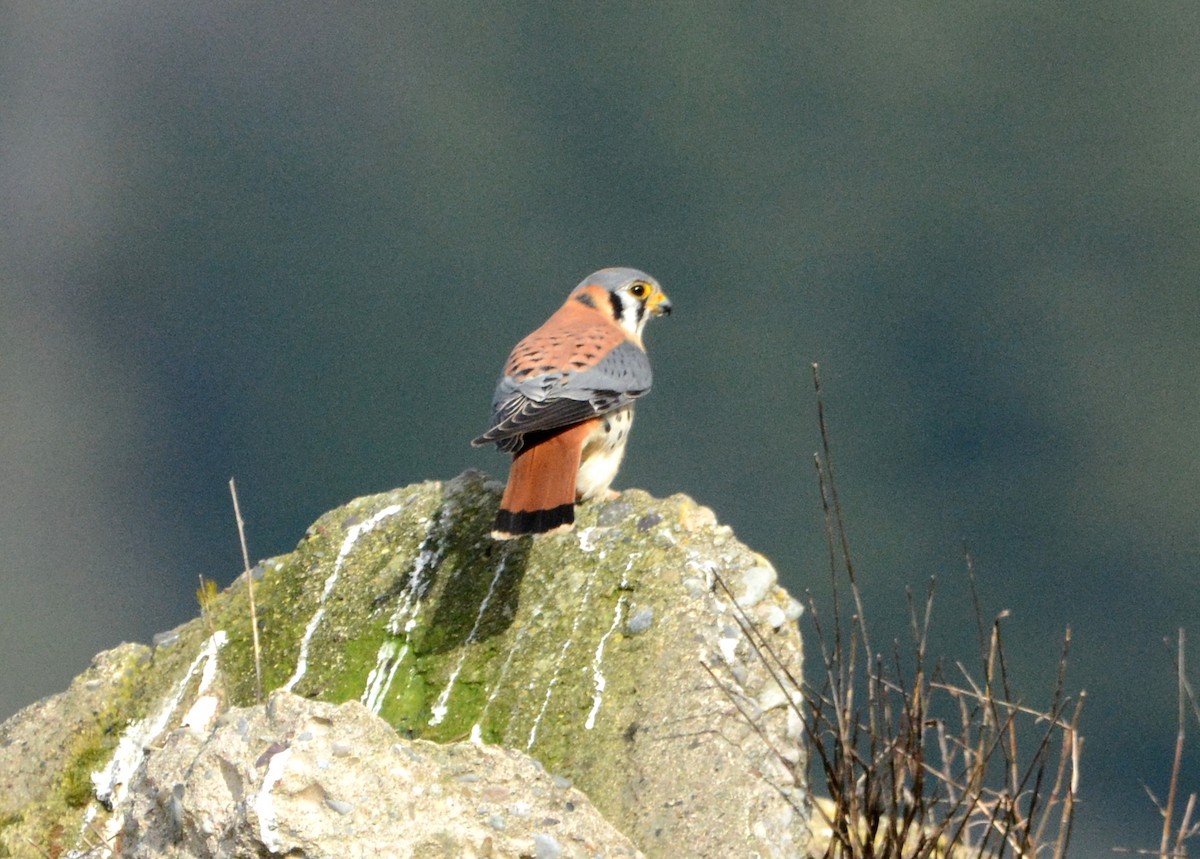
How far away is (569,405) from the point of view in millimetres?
3342

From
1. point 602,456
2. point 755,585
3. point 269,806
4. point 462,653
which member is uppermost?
point 602,456

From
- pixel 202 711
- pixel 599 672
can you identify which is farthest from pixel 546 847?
pixel 202 711

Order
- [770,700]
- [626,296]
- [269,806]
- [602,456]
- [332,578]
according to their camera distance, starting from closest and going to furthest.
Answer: [269,806] < [770,700] < [332,578] < [602,456] < [626,296]

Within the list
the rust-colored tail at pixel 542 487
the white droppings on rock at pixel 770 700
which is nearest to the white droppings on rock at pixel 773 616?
the white droppings on rock at pixel 770 700

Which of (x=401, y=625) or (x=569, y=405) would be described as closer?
(x=401, y=625)

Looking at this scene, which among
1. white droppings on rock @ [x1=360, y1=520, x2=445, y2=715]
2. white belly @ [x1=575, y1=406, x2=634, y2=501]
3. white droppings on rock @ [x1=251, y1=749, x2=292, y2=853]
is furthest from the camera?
white belly @ [x1=575, y1=406, x2=634, y2=501]

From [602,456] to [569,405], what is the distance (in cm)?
21

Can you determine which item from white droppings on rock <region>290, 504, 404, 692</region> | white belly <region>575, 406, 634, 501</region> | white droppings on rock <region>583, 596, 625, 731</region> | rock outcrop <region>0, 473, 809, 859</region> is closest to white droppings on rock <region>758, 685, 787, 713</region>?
rock outcrop <region>0, 473, 809, 859</region>

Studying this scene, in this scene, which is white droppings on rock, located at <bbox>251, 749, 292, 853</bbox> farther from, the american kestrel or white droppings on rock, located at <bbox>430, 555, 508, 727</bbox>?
the american kestrel

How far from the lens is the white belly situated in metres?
3.41

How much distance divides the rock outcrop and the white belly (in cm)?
15

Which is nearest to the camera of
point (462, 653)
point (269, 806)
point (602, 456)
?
point (269, 806)

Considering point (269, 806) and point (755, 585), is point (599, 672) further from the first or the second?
point (269, 806)

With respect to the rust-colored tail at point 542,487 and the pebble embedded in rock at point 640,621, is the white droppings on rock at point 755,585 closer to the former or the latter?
the pebble embedded in rock at point 640,621
